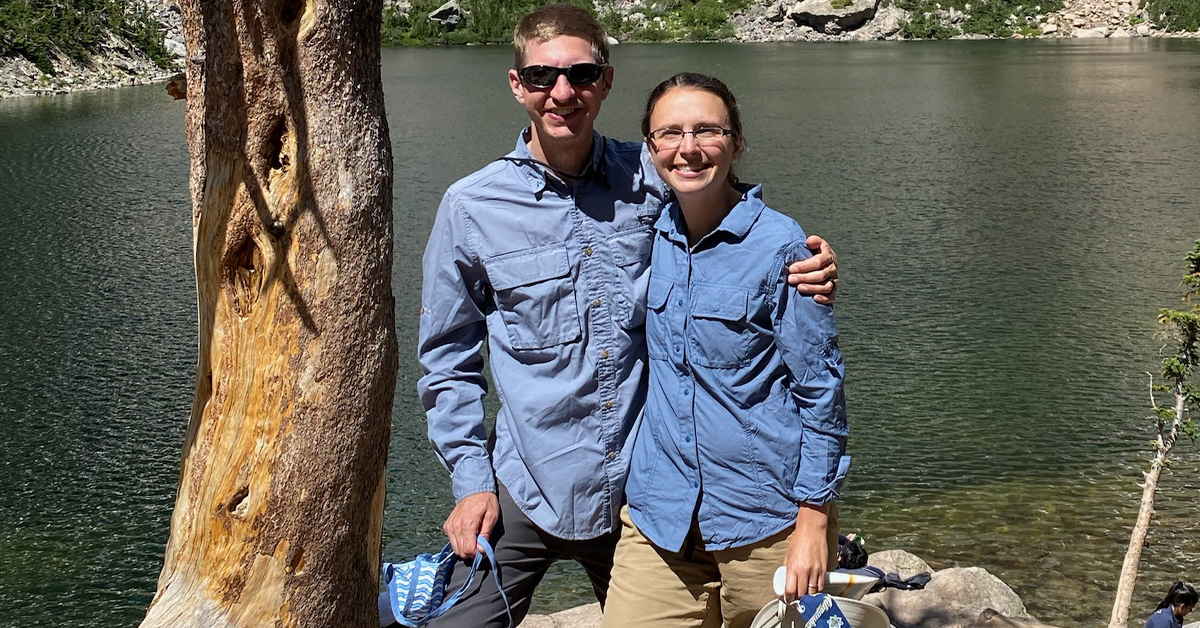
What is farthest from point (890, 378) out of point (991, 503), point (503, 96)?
point (503, 96)

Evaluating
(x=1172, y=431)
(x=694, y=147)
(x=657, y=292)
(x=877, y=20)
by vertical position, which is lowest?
(x=1172, y=431)

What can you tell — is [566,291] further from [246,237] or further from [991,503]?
[991,503]

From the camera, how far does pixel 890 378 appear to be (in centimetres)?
1054

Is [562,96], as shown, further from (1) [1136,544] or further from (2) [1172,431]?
(2) [1172,431]

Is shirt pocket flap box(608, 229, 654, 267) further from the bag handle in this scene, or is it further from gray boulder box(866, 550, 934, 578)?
gray boulder box(866, 550, 934, 578)

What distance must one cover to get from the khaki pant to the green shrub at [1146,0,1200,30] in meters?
78.1

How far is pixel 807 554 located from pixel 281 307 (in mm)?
1415

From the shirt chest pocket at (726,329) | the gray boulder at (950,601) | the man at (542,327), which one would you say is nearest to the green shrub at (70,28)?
the gray boulder at (950,601)

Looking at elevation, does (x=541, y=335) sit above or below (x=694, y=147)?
below

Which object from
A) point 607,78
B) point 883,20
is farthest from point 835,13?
point 607,78

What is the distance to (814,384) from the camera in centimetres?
257

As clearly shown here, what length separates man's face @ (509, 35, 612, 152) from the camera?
9.18 feet

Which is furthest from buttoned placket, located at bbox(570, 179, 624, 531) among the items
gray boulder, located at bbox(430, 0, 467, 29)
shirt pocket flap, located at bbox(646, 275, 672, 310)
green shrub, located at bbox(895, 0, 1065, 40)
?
green shrub, located at bbox(895, 0, 1065, 40)

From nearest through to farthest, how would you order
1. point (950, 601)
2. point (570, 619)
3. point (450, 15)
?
point (570, 619)
point (950, 601)
point (450, 15)
